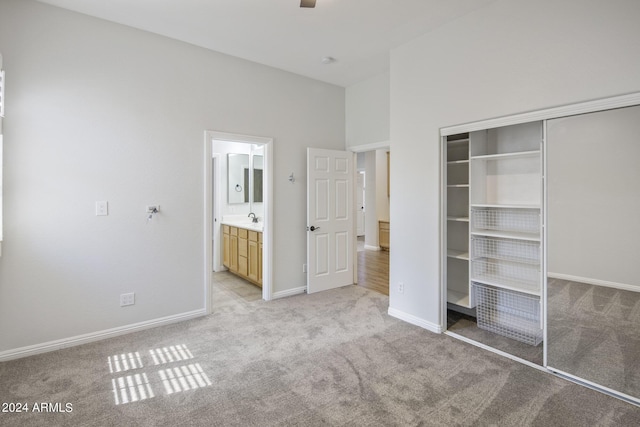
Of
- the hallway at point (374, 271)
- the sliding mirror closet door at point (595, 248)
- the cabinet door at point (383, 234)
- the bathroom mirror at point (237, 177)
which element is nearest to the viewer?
the sliding mirror closet door at point (595, 248)

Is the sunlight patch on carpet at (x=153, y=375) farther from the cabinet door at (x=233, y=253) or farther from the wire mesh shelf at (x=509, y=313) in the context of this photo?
the wire mesh shelf at (x=509, y=313)

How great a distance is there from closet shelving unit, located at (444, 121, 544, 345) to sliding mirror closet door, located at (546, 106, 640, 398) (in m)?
0.44

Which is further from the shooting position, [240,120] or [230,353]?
[240,120]

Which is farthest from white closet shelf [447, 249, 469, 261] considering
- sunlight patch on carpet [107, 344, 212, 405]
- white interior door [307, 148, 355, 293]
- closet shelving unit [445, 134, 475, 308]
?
Answer: sunlight patch on carpet [107, 344, 212, 405]

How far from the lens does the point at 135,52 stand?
3146 mm

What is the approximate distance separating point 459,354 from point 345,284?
7.23 ft

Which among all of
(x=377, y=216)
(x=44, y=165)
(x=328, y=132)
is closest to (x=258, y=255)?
(x=328, y=132)

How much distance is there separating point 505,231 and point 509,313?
82 centimetres

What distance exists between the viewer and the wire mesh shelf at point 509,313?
301 centimetres

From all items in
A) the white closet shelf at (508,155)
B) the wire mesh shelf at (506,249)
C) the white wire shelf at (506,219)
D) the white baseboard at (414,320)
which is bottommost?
the white baseboard at (414,320)

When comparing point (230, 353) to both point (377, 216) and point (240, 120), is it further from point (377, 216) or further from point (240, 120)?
point (377, 216)

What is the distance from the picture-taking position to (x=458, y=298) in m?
3.55

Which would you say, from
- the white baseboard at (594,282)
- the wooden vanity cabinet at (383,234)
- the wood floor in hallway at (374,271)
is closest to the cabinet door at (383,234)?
the wooden vanity cabinet at (383,234)

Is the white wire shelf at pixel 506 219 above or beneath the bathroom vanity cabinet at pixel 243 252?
above
